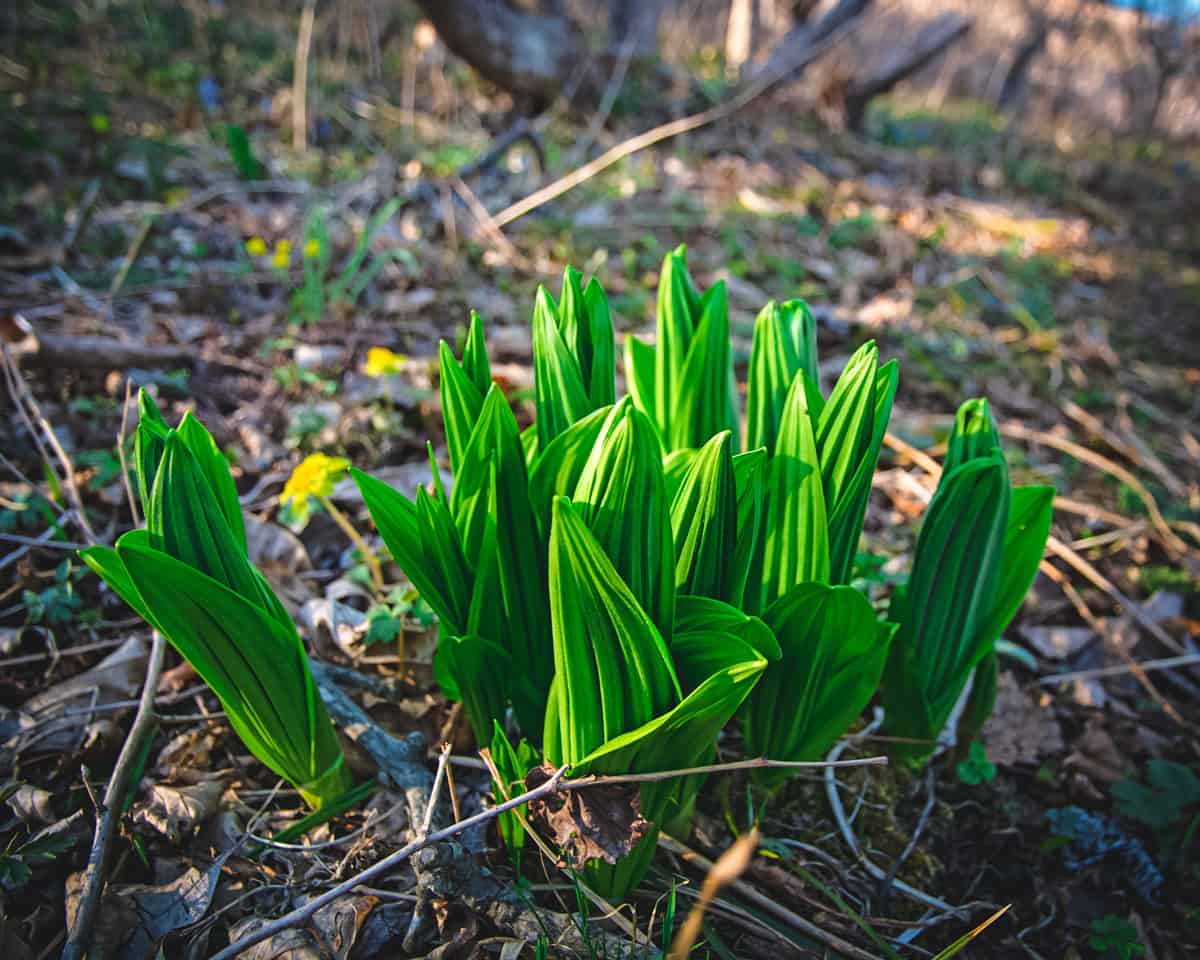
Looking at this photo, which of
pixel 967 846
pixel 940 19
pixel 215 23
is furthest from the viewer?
pixel 940 19

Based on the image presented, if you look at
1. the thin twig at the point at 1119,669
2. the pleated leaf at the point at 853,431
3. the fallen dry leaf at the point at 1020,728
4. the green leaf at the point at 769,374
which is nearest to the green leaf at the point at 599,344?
the green leaf at the point at 769,374

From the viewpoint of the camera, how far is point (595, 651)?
0.91 metres

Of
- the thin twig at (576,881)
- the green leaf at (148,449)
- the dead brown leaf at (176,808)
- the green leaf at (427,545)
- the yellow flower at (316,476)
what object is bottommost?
the dead brown leaf at (176,808)

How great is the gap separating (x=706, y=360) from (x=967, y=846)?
96cm

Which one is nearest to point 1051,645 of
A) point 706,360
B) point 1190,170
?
point 706,360

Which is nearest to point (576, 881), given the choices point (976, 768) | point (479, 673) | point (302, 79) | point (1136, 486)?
point (479, 673)

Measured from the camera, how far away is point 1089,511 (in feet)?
7.19

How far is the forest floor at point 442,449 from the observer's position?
1229 millimetres

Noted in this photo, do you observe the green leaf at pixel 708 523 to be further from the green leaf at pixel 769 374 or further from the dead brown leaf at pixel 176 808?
the dead brown leaf at pixel 176 808

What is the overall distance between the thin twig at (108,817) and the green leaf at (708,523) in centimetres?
84

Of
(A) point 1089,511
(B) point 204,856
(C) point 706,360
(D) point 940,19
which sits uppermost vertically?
(D) point 940,19

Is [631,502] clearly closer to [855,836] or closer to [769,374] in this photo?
[769,374]

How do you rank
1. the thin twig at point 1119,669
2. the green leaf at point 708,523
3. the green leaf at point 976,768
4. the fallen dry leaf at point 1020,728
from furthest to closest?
the thin twig at point 1119,669, the fallen dry leaf at point 1020,728, the green leaf at point 976,768, the green leaf at point 708,523

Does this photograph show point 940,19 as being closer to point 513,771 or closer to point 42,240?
point 42,240
